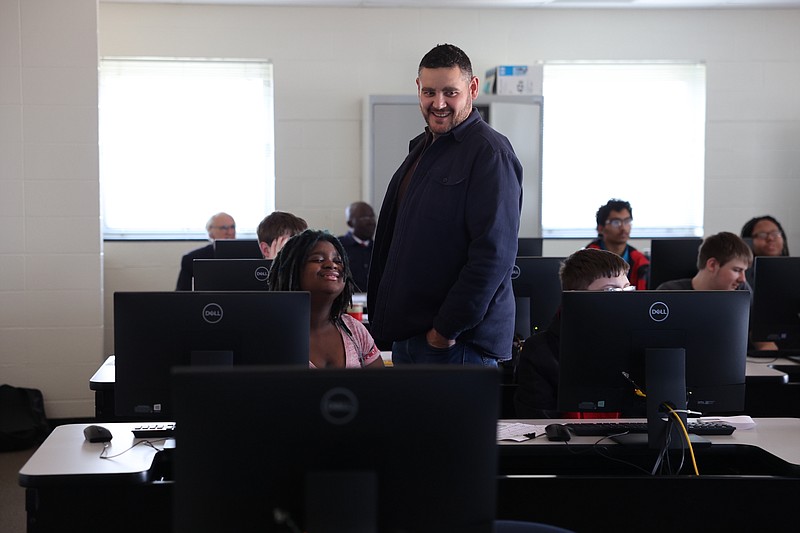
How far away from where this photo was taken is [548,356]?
2.77m

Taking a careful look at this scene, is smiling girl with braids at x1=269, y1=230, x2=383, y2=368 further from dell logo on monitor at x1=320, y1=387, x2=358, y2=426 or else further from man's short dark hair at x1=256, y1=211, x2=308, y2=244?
dell logo on monitor at x1=320, y1=387, x2=358, y2=426

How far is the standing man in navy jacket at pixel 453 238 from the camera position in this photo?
2.56m

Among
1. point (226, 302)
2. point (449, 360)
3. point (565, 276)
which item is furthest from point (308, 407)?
point (565, 276)

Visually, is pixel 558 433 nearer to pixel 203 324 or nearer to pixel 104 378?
pixel 203 324

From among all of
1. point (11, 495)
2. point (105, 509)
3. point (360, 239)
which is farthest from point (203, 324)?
point (360, 239)

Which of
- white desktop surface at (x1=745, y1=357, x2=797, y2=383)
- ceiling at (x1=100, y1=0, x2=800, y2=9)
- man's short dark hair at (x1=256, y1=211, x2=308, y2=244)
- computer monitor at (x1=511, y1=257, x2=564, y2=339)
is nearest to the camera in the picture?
white desktop surface at (x1=745, y1=357, x2=797, y2=383)

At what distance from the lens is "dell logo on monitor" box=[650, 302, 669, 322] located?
7.45 feet

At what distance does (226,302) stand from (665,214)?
5.46 metres

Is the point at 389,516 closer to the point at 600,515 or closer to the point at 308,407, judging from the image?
the point at 308,407

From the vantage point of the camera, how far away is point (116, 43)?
6.47 m

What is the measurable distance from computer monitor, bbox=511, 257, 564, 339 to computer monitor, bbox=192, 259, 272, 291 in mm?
1018

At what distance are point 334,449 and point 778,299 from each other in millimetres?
2872

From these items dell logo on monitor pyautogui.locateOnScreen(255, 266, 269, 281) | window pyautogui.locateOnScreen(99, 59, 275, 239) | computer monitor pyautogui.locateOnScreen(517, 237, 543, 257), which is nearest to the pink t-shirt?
dell logo on monitor pyautogui.locateOnScreen(255, 266, 269, 281)

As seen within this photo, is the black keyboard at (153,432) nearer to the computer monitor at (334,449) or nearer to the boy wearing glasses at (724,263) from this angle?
the computer monitor at (334,449)
